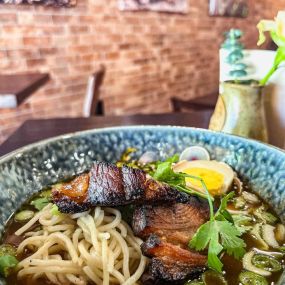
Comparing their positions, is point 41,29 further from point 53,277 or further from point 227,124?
point 53,277

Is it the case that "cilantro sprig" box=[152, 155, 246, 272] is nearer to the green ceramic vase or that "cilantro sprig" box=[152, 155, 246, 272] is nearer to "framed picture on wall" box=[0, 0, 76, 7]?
the green ceramic vase

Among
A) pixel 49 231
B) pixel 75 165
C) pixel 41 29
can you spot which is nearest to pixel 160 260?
pixel 49 231

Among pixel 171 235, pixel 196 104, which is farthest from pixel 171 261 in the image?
pixel 196 104

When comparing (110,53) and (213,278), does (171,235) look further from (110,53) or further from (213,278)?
(110,53)

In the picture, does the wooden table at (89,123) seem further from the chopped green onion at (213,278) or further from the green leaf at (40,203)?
the chopped green onion at (213,278)

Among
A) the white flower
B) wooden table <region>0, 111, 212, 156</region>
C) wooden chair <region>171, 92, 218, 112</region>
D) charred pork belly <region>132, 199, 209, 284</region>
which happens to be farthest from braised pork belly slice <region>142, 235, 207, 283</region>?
wooden chair <region>171, 92, 218, 112</region>
